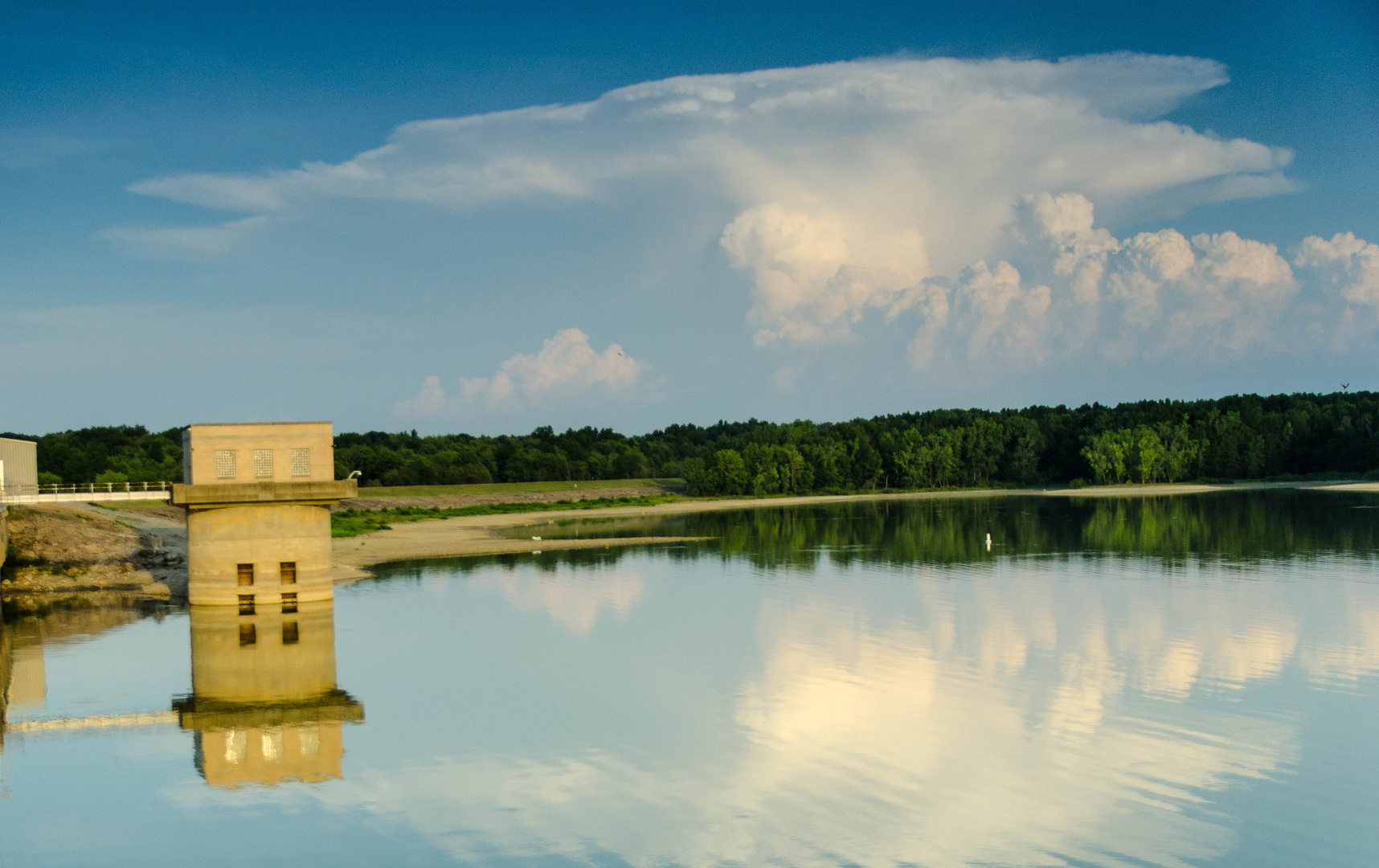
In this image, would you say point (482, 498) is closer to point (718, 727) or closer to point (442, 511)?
point (442, 511)

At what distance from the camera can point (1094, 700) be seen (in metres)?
27.1

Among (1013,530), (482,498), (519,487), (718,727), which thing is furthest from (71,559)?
(519,487)

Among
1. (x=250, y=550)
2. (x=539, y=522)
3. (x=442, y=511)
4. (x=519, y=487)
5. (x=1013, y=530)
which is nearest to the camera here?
(x=250, y=550)

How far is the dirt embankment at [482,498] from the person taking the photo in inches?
4966

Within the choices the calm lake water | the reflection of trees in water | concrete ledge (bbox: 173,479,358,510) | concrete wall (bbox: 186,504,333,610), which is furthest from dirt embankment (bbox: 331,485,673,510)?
the calm lake water

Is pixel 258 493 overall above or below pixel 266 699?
above

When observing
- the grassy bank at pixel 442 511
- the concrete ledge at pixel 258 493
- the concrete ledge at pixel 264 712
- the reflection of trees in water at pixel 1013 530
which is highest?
the concrete ledge at pixel 258 493

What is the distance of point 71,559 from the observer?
52.7 metres

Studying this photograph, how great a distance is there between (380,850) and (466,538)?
66.3 m

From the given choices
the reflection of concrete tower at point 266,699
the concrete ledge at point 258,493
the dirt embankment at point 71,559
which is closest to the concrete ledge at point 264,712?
the reflection of concrete tower at point 266,699

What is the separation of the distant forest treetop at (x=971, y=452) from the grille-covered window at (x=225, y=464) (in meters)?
106

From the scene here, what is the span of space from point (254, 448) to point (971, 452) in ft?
482

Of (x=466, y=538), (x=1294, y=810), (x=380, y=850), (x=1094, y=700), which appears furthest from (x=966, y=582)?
(x=466, y=538)

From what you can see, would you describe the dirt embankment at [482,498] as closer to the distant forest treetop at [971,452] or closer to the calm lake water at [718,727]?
the distant forest treetop at [971,452]
